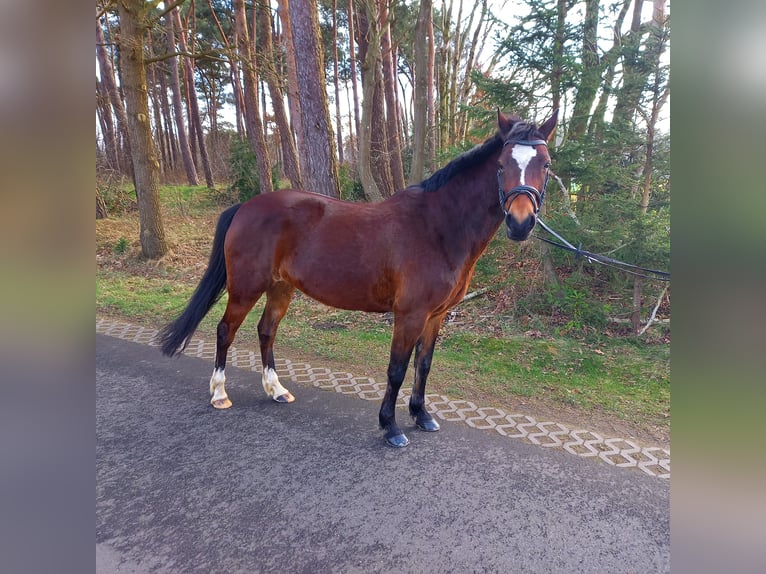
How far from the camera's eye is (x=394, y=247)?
311cm

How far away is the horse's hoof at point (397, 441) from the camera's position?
293cm

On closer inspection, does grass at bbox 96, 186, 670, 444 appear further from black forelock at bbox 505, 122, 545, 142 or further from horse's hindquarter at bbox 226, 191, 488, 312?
black forelock at bbox 505, 122, 545, 142

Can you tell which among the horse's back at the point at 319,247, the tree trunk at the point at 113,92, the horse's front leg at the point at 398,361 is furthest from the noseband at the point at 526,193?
the tree trunk at the point at 113,92

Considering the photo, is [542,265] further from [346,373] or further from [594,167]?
[346,373]

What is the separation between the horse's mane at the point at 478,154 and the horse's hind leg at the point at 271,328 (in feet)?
5.32

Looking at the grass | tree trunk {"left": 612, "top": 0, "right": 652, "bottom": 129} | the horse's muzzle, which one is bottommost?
the grass

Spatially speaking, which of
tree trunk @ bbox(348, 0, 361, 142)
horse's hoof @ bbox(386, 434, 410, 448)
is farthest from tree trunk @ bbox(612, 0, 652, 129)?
tree trunk @ bbox(348, 0, 361, 142)

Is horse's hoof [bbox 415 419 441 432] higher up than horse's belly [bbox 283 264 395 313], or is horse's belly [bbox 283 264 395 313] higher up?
horse's belly [bbox 283 264 395 313]

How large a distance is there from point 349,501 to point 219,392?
175 cm

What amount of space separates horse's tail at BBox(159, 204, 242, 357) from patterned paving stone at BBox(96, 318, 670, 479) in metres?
0.90

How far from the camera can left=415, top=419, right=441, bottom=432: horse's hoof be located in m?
3.13

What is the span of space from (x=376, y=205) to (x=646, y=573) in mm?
2781

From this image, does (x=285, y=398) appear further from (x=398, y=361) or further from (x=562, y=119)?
(x=562, y=119)
